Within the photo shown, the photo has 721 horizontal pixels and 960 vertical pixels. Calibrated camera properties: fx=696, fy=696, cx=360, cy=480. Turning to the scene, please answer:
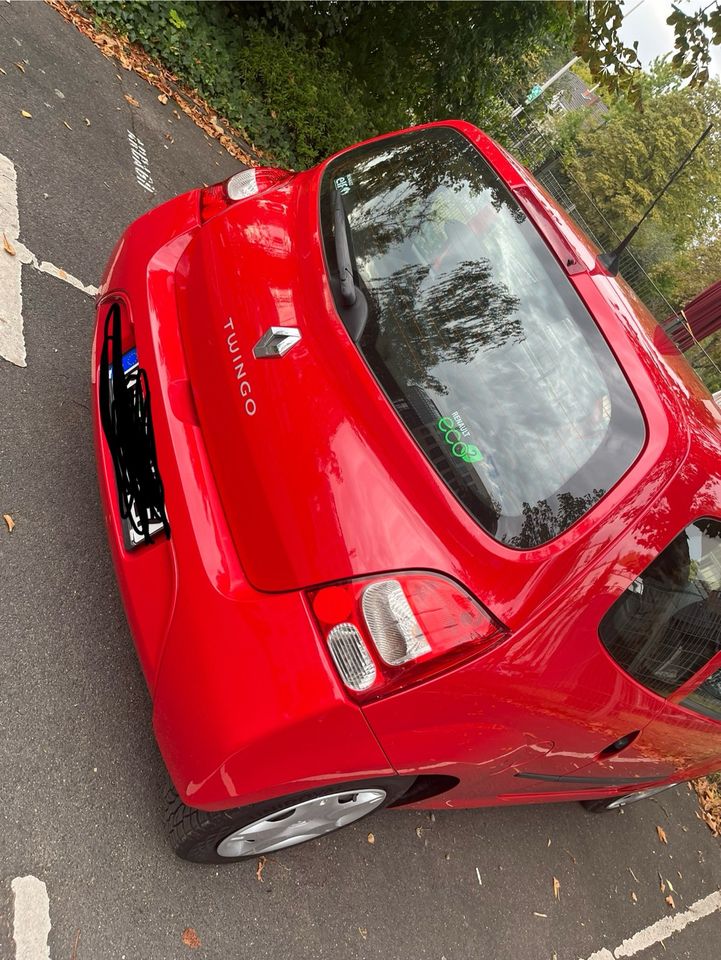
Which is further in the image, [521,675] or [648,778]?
[648,778]

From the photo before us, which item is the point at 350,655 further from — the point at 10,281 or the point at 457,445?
the point at 10,281

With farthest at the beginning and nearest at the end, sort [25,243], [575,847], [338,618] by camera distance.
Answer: [575,847] → [25,243] → [338,618]

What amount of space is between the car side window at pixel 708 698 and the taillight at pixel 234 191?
2565 mm

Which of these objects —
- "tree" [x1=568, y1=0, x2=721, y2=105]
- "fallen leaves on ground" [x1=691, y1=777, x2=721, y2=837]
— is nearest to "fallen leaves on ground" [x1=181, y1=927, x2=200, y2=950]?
"fallen leaves on ground" [x1=691, y1=777, x2=721, y2=837]

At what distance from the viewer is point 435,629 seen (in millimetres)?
1835

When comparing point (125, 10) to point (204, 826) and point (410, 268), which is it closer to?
point (410, 268)

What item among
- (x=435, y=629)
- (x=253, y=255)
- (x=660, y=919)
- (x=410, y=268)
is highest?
(x=410, y=268)

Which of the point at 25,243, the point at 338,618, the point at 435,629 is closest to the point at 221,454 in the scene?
the point at 338,618

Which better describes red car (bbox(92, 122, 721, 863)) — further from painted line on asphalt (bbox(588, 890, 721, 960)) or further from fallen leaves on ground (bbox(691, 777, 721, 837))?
fallen leaves on ground (bbox(691, 777, 721, 837))

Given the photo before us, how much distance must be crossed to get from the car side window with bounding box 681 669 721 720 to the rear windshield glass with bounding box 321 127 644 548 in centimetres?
112

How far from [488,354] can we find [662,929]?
12.2 feet

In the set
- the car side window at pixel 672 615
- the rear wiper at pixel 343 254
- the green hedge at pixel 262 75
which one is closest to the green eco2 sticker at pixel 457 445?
the rear wiper at pixel 343 254

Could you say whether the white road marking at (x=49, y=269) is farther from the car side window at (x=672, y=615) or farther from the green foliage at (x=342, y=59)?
the green foliage at (x=342, y=59)

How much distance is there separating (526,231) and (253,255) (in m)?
0.96
